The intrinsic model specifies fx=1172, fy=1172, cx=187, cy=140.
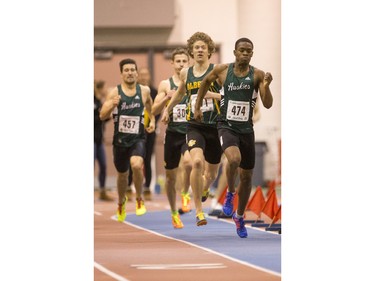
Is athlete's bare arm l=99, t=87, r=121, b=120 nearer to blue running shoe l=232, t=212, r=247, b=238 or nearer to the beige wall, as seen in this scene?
the beige wall

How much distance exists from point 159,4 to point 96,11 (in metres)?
5.13

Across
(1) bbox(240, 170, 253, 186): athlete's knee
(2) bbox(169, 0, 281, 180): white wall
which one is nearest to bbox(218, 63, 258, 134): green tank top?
(2) bbox(169, 0, 281, 180): white wall

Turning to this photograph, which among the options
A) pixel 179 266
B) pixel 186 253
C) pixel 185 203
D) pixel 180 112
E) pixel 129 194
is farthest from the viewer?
pixel 129 194

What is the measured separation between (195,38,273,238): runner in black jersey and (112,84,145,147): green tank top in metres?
1.91

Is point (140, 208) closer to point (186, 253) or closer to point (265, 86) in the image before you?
point (186, 253)

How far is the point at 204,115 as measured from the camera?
31.6 ft

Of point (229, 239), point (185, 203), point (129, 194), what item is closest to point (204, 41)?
point (229, 239)

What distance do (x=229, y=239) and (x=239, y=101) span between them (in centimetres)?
104

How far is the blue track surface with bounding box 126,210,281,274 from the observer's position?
7793mm

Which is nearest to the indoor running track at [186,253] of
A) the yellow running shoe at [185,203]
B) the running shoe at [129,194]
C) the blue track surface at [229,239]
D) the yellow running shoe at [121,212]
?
the blue track surface at [229,239]
